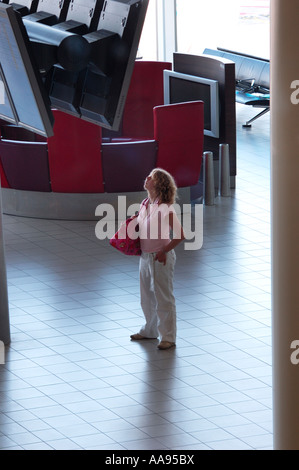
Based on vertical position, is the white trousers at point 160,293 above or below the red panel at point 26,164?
below

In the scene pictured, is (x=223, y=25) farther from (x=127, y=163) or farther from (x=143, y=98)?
(x=127, y=163)

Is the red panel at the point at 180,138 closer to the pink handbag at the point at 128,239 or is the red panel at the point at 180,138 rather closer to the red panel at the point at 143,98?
the red panel at the point at 143,98

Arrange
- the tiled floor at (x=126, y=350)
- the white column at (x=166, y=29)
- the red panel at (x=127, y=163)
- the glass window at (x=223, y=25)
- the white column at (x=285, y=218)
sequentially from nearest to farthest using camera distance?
the white column at (x=285, y=218)
the tiled floor at (x=126, y=350)
the red panel at (x=127, y=163)
the white column at (x=166, y=29)
the glass window at (x=223, y=25)

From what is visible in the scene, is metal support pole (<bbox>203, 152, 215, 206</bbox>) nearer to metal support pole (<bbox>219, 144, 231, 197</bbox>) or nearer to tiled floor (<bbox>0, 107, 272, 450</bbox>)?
metal support pole (<bbox>219, 144, 231, 197</bbox>)

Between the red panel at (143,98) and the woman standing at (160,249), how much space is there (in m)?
6.77

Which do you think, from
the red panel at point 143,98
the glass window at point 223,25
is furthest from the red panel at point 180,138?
the glass window at point 223,25

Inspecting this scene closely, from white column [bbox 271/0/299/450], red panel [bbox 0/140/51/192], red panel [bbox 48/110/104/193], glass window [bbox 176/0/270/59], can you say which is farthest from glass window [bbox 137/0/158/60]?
white column [bbox 271/0/299/450]

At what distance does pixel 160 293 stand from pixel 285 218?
12.1 feet

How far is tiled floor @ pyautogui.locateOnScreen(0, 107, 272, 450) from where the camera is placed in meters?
6.89

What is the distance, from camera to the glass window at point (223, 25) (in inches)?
801
